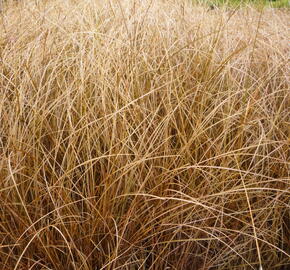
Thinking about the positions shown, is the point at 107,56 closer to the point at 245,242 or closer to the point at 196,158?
the point at 196,158

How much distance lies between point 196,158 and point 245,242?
11.3 inches

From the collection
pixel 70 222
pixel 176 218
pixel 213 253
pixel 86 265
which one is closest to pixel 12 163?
pixel 70 222

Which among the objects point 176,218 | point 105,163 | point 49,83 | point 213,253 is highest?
point 49,83

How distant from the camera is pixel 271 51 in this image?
195 centimetres

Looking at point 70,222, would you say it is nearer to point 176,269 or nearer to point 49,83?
point 176,269

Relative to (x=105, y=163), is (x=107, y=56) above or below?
above

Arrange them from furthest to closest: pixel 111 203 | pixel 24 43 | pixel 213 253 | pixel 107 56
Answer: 1. pixel 24 43
2. pixel 107 56
3. pixel 213 253
4. pixel 111 203

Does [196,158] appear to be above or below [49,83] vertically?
below

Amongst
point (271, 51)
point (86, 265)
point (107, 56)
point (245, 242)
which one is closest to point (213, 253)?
point (245, 242)

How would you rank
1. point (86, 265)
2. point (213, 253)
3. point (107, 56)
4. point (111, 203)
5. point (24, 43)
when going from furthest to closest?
point (24, 43)
point (107, 56)
point (213, 253)
point (111, 203)
point (86, 265)

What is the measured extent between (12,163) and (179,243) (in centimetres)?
55

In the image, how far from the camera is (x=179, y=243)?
4.28ft

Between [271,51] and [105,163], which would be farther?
[271,51]

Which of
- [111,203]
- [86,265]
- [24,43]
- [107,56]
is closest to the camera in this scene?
[86,265]
